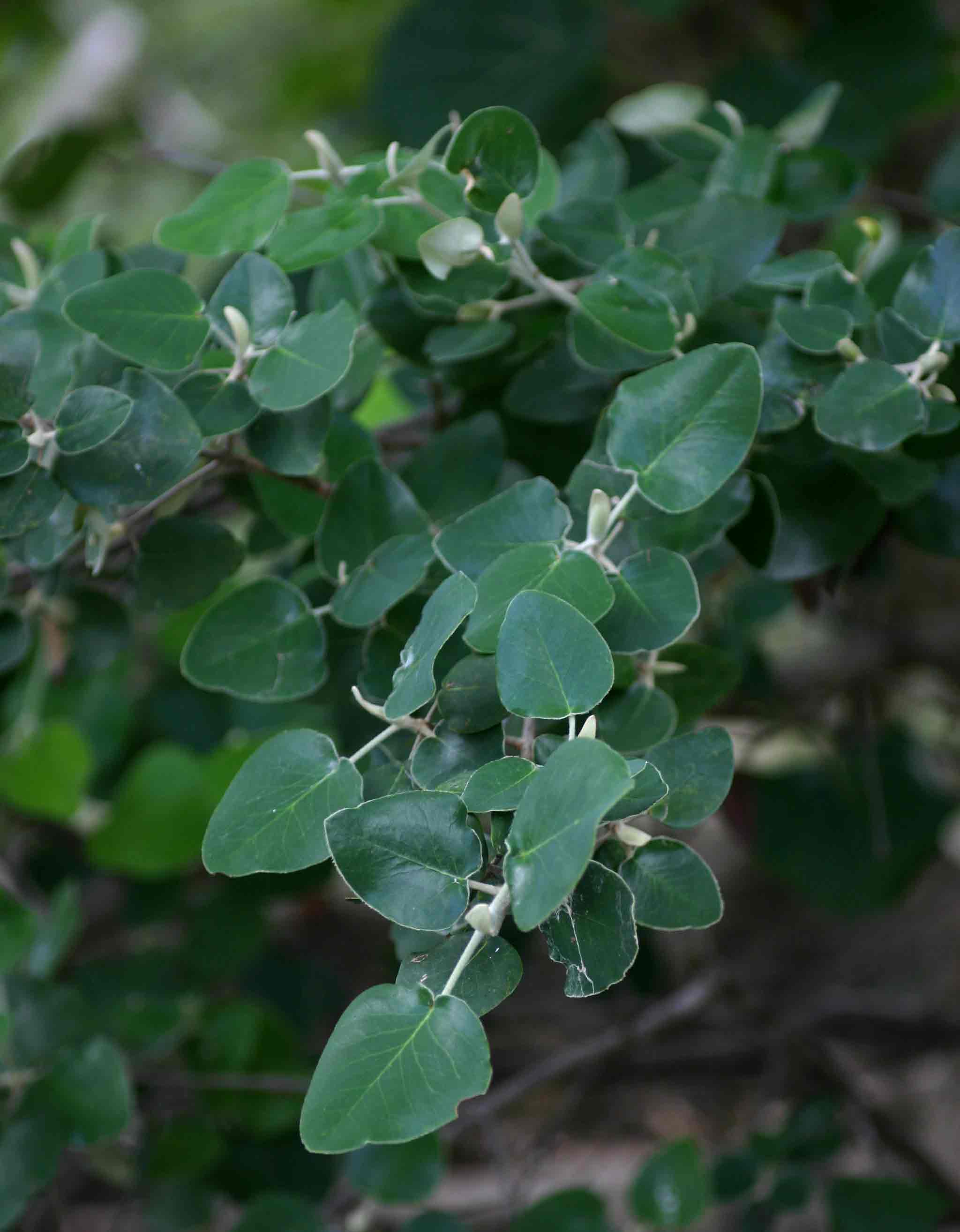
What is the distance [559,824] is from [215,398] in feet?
0.79

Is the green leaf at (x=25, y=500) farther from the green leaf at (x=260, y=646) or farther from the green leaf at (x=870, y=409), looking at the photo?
the green leaf at (x=870, y=409)

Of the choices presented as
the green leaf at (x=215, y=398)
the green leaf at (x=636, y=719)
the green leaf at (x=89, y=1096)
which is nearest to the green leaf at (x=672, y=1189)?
the green leaf at (x=89, y=1096)

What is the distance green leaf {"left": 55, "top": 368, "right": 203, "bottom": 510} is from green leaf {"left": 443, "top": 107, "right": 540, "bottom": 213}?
0.14 m

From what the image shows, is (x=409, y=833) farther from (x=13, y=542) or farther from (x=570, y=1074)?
(x=570, y=1074)

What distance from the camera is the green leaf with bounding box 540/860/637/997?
0.30 meters

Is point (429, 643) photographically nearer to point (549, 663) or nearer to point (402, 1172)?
point (549, 663)

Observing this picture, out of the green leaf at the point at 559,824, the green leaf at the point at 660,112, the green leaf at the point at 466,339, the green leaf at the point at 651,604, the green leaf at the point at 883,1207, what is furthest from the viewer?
the green leaf at the point at 883,1207

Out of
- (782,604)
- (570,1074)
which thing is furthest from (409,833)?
(570,1074)

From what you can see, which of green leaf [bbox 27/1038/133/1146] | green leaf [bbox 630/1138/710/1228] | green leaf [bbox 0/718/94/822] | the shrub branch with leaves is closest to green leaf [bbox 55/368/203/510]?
the shrub branch with leaves

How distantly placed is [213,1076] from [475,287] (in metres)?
0.59

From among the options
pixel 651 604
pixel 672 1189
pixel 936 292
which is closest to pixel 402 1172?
pixel 672 1189

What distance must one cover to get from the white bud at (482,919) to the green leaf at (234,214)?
28cm

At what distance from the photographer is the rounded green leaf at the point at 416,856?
0.31 meters

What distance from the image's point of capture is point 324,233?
0.43m
